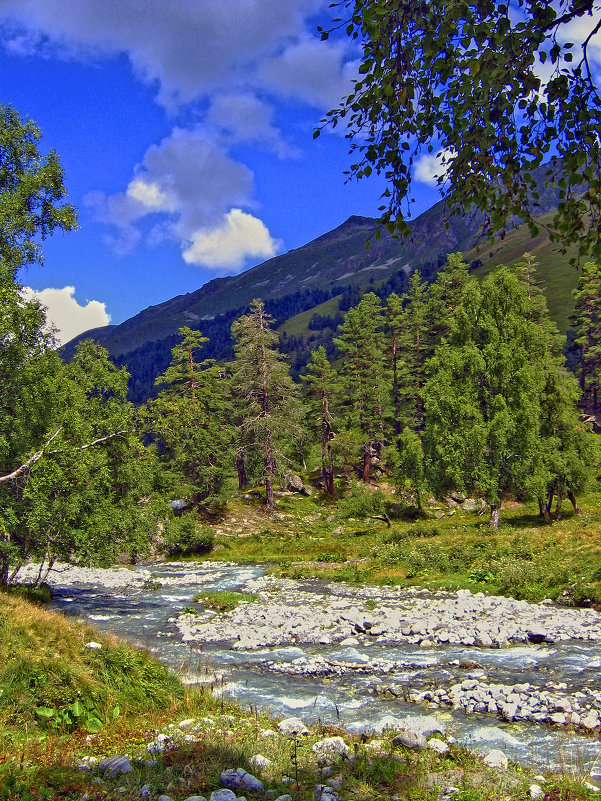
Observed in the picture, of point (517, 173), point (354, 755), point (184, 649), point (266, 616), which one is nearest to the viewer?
point (517, 173)

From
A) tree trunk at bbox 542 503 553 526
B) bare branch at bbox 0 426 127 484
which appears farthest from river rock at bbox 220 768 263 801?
tree trunk at bbox 542 503 553 526

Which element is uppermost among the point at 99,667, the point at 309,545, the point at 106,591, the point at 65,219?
the point at 65,219

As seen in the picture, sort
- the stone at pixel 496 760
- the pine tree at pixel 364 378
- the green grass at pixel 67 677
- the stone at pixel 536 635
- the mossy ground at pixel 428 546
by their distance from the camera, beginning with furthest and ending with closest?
the pine tree at pixel 364 378
the mossy ground at pixel 428 546
the stone at pixel 536 635
the green grass at pixel 67 677
the stone at pixel 496 760

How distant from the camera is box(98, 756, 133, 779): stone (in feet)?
20.2

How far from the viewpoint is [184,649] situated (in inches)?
627

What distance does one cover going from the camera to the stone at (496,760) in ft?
22.4

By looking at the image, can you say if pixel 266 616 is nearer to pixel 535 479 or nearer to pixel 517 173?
pixel 517 173

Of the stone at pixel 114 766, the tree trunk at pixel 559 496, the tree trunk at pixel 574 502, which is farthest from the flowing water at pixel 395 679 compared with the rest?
the tree trunk at pixel 574 502

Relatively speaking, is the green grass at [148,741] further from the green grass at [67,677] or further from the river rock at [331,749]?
the river rock at [331,749]

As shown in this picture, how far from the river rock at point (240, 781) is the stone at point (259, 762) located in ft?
1.36

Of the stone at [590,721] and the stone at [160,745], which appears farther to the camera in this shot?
the stone at [590,721]

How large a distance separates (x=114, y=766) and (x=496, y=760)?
4918 millimetres

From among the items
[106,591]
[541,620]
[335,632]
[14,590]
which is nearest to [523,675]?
[541,620]

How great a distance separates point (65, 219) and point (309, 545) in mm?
29470
